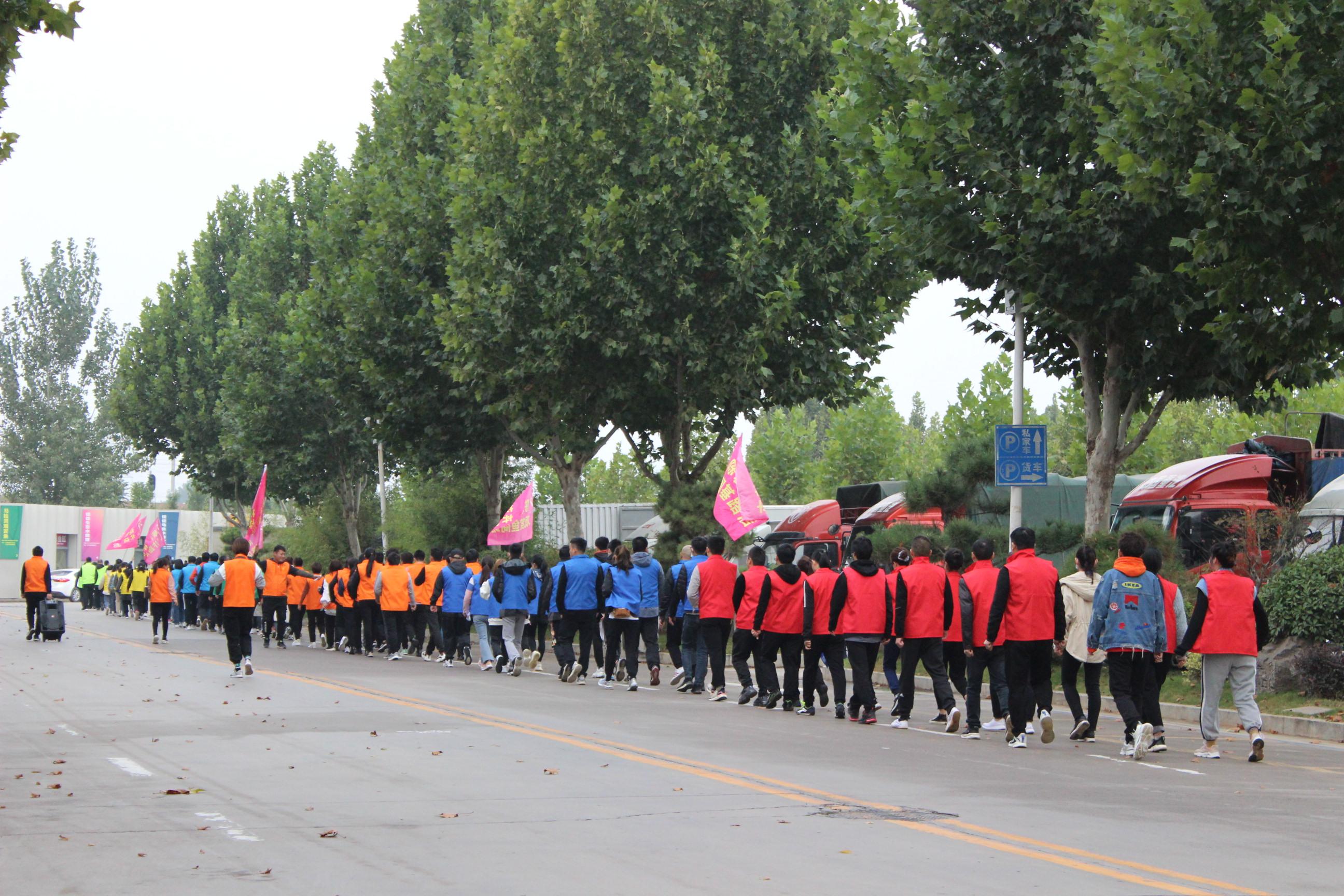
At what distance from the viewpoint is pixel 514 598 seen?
2178 centimetres

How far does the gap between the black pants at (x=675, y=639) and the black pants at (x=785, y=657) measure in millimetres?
3706

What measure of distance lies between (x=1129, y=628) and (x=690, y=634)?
7.40 m

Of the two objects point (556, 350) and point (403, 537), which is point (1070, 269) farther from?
point (403, 537)

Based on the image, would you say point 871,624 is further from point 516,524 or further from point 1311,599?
point 516,524

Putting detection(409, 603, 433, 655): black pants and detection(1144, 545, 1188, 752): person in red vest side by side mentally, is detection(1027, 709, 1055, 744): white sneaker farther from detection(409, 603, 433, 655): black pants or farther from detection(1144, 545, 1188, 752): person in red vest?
detection(409, 603, 433, 655): black pants

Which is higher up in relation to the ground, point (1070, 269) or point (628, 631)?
point (1070, 269)

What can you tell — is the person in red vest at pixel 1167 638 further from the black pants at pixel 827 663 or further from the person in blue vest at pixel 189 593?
the person in blue vest at pixel 189 593

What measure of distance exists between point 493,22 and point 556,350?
11996 mm

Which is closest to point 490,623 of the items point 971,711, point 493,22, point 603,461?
point 971,711

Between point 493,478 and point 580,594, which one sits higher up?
point 493,478

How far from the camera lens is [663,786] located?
1004 centimetres

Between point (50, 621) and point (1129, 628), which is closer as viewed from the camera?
point (1129, 628)

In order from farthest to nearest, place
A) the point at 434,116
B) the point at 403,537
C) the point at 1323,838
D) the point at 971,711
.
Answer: the point at 403,537 → the point at 434,116 → the point at 971,711 → the point at 1323,838

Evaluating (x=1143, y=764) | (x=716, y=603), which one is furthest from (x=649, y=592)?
(x=1143, y=764)
